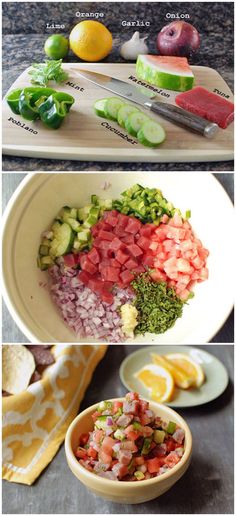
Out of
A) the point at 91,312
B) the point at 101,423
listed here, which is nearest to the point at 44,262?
the point at 91,312

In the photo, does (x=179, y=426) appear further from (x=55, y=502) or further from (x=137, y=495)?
(x=55, y=502)

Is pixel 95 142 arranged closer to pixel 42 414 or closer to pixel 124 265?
pixel 124 265

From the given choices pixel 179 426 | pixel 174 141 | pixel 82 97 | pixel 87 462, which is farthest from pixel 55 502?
pixel 82 97

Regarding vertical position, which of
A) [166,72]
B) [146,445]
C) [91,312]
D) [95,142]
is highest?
[166,72]

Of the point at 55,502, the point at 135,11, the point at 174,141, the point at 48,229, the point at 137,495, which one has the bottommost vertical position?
the point at 55,502

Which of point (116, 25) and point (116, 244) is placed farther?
point (116, 25)

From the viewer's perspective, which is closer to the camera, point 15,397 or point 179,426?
point 179,426
